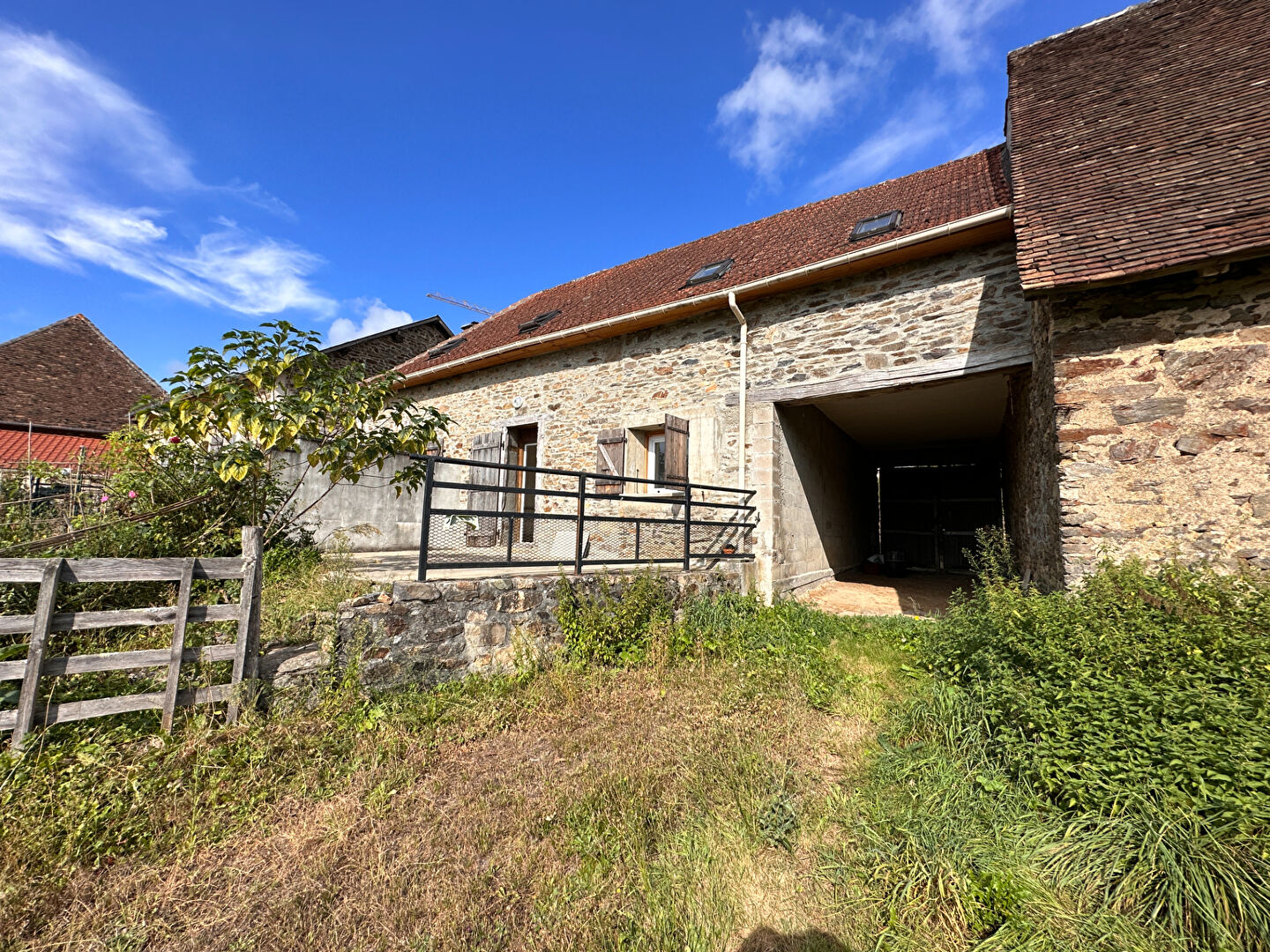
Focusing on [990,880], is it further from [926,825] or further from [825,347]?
[825,347]

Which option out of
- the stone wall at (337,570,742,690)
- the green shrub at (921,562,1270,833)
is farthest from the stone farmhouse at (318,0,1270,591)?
the stone wall at (337,570,742,690)

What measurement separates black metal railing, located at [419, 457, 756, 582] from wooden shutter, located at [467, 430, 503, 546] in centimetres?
2

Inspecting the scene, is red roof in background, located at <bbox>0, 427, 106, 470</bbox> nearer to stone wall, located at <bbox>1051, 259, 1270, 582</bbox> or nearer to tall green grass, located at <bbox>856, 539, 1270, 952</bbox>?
tall green grass, located at <bbox>856, 539, 1270, 952</bbox>

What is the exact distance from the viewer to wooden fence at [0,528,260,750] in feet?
8.50

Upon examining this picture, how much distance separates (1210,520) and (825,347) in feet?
12.8

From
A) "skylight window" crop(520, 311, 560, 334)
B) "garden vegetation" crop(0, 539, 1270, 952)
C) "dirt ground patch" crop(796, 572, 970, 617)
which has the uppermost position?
"skylight window" crop(520, 311, 560, 334)

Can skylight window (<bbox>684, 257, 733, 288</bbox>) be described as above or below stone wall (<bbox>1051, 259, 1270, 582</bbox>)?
above

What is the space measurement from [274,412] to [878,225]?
7.33 metres

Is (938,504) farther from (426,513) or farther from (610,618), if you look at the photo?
(426,513)

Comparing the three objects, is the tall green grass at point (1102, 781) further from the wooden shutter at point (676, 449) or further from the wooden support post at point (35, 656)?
the wooden shutter at point (676, 449)

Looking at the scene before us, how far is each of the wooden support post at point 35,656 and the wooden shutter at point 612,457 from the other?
223 inches

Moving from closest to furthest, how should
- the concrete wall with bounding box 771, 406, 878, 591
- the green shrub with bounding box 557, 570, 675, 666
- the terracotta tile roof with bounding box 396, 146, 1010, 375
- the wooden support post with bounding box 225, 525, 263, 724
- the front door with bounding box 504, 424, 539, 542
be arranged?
the wooden support post with bounding box 225, 525, 263, 724 < the green shrub with bounding box 557, 570, 675, 666 < the terracotta tile roof with bounding box 396, 146, 1010, 375 < the concrete wall with bounding box 771, 406, 878, 591 < the front door with bounding box 504, 424, 539, 542

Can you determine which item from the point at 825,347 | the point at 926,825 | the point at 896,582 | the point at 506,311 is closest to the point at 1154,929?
the point at 926,825

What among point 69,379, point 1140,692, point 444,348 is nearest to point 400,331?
point 444,348
